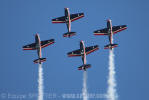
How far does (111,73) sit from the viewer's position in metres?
95.3

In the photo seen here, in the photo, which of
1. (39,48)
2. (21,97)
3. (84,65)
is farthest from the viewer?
(21,97)

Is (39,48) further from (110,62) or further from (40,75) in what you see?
(110,62)

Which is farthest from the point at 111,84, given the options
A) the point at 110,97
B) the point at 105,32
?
the point at 105,32

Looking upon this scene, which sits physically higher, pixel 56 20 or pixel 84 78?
pixel 56 20

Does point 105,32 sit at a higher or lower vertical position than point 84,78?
higher

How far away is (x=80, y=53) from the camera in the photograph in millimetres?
91938

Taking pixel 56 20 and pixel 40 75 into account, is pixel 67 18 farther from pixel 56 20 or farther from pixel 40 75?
pixel 40 75

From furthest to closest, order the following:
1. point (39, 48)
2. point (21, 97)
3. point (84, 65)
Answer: point (21, 97) < point (39, 48) < point (84, 65)

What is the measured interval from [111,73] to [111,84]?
328 centimetres

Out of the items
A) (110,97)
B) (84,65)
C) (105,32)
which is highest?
(105,32)

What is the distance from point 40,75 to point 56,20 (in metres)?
12.1

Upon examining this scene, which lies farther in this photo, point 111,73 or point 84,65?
point 111,73

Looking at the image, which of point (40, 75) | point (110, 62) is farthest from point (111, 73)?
point (40, 75)

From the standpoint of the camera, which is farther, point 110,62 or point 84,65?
point 110,62
